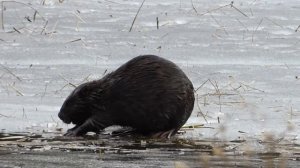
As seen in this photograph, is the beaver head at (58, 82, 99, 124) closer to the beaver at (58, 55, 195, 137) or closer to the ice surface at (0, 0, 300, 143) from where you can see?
the beaver at (58, 55, 195, 137)

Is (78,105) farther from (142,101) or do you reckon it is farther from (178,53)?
(178,53)

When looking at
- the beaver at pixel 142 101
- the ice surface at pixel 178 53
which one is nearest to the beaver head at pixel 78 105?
the beaver at pixel 142 101

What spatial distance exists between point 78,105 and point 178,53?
292 centimetres

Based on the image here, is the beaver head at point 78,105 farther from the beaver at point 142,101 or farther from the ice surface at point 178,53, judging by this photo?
the ice surface at point 178,53

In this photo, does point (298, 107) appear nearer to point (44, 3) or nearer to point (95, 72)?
point (95, 72)

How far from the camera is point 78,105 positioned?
22.1 feet

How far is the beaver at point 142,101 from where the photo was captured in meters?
6.46

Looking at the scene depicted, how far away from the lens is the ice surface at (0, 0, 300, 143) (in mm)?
6916

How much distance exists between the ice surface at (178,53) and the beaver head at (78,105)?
0.47 feet

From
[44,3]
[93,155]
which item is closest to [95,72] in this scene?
[44,3]

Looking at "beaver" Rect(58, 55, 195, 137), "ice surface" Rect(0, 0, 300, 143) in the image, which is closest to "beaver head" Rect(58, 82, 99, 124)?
→ "beaver" Rect(58, 55, 195, 137)

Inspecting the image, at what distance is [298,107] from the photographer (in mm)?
7297

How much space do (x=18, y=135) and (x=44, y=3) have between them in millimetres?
5001

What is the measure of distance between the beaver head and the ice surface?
144mm
